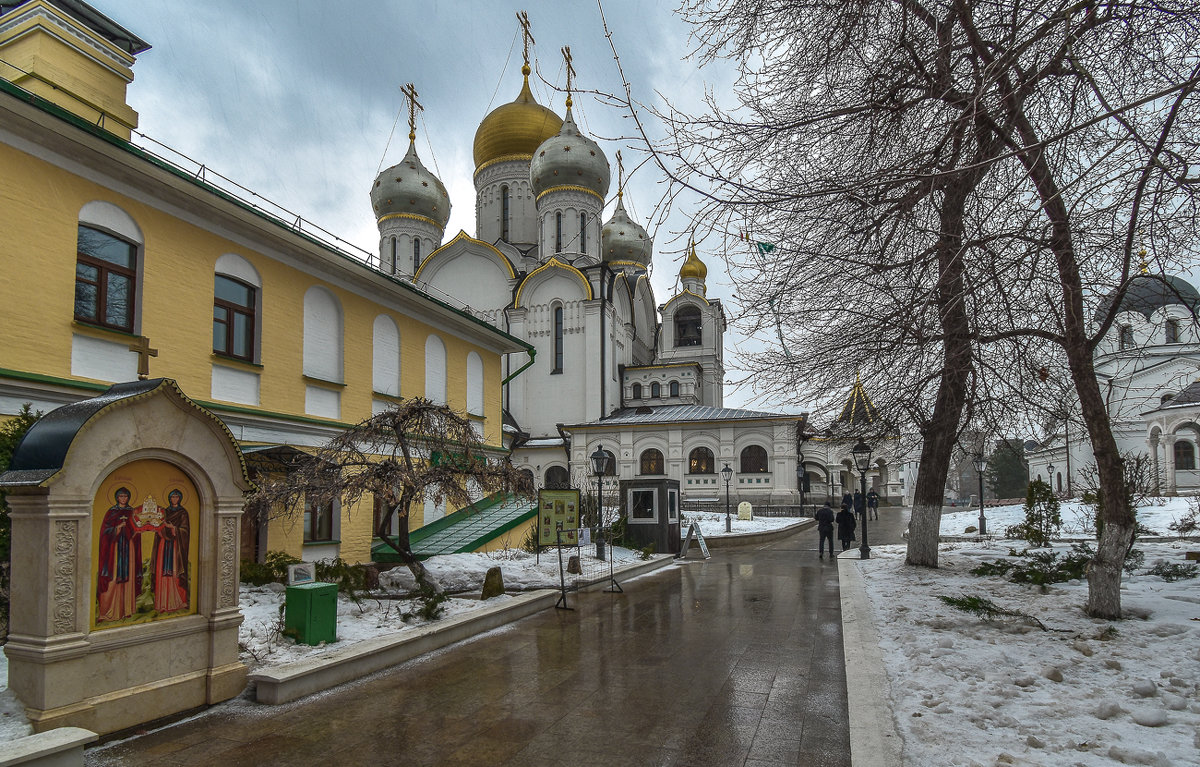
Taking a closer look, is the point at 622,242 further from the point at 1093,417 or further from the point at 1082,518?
the point at 1093,417

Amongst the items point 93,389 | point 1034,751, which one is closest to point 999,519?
point 1034,751

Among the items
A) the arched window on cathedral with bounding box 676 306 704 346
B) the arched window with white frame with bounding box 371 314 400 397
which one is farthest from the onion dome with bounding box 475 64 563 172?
the arched window with white frame with bounding box 371 314 400 397

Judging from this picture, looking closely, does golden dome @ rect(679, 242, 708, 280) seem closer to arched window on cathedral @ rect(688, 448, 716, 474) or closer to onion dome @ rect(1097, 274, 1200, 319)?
arched window on cathedral @ rect(688, 448, 716, 474)

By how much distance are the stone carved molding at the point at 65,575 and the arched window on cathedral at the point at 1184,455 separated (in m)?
53.2

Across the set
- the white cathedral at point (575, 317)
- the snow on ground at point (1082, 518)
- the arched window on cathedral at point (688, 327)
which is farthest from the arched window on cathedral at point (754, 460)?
the arched window on cathedral at point (688, 327)

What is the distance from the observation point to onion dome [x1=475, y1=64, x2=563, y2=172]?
4775 cm

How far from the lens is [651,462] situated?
4181 cm

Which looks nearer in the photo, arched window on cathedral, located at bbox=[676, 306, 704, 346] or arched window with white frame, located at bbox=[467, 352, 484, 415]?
arched window with white frame, located at bbox=[467, 352, 484, 415]

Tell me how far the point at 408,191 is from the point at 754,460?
27.1 m

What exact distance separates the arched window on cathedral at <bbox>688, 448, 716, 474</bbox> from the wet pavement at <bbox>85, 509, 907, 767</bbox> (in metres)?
30.7

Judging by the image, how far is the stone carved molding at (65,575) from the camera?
5492 mm

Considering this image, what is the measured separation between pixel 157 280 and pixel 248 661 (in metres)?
6.33

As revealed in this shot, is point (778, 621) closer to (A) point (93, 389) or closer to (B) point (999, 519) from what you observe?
(A) point (93, 389)

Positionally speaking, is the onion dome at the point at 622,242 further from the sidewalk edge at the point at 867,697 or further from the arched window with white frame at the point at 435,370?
the sidewalk edge at the point at 867,697
